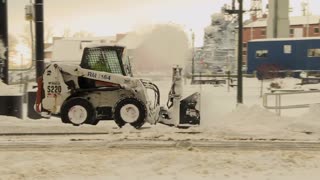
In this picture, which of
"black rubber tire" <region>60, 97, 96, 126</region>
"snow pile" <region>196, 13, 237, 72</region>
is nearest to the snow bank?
"black rubber tire" <region>60, 97, 96, 126</region>

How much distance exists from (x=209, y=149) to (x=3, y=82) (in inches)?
408

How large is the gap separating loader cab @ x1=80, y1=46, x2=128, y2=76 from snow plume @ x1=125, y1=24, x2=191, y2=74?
1.91m

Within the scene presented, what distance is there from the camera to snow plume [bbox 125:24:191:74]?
16469mm

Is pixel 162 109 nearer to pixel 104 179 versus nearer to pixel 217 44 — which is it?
pixel 104 179

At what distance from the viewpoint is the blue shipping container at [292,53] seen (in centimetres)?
5256

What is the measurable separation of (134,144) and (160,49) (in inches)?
219

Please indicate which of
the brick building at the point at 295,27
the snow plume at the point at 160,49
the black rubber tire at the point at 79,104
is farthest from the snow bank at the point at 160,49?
the brick building at the point at 295,27

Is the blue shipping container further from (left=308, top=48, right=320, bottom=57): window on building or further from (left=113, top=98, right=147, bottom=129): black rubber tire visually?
(left=113, top=98, right=147, bottom=129): black rubber tire

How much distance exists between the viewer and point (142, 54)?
16922 mm

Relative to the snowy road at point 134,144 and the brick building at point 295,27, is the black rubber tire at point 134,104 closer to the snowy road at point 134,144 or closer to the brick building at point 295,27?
the snowy road at point 134,144

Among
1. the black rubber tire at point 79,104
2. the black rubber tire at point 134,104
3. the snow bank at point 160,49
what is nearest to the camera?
the black rubber tire at point 134,104

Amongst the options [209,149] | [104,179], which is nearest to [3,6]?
[209,149]

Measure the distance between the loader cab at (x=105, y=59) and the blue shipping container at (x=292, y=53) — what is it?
132ft

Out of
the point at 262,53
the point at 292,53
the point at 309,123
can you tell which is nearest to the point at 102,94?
the point at 309,123
